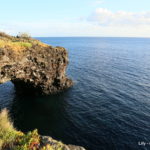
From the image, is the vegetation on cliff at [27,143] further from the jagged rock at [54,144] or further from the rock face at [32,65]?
the rock face at [32,65]

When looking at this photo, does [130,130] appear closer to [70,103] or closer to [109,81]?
[70,103]

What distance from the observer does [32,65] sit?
46.1m

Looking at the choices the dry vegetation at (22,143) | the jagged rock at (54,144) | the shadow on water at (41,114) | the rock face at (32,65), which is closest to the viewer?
the dry vegetation at (22,143)

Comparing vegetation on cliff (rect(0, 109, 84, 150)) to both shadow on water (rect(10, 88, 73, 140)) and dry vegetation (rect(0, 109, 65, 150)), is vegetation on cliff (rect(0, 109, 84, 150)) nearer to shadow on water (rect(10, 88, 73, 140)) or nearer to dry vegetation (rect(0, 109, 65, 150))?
dry vegetation (rect(0, 109, 65, 150))

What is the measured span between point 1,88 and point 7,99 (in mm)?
10743

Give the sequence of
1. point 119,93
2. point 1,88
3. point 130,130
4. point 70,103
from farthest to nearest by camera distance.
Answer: point 1,88 < point 119,93 < point 70,103 < point 130,130

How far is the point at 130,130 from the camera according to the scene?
34.2 meters

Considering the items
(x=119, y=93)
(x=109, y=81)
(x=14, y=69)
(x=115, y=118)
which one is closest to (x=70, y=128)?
(x=115, y=118)

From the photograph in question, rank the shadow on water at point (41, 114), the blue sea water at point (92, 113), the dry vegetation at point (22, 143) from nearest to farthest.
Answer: the dry vegetation at point (22, 143), the blue sea water at point (92, 113), the shadow on water at point (41, 114)

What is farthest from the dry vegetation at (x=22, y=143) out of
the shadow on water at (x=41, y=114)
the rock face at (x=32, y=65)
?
the rock face at (x=32, y=65)

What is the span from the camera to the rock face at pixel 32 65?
39.0 m

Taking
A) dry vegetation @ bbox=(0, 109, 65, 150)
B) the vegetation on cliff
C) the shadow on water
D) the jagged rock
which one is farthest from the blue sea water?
dry vegetation @ bbox=(0, 109, 65, 150)

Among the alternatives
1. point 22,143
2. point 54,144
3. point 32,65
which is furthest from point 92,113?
point 22,143

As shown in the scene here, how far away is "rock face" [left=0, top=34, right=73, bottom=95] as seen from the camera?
128ft
